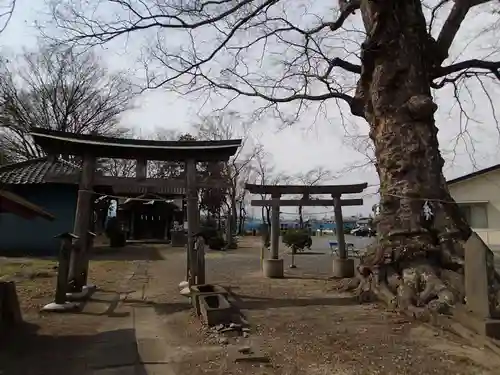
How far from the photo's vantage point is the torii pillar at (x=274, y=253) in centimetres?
1491

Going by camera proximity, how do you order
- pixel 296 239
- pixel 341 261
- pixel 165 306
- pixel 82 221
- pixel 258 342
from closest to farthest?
1. pixel 258 342
2. pixel 165 306
3. pixel 82 221
4. pixel 341 261
5. pixel 296 239

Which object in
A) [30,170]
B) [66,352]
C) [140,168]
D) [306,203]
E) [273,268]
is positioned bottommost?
[66,352]

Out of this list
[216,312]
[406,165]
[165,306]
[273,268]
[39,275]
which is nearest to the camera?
[216,312]

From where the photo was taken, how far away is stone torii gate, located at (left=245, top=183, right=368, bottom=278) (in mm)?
15047

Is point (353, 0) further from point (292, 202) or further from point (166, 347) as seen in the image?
point (166, 347)

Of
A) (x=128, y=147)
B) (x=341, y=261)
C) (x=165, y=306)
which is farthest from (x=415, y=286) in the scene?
(x=128, y=147)

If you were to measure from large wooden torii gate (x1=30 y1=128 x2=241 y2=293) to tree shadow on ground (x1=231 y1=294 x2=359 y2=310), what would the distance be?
138 cm

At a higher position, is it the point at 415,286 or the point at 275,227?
the point at 275,227

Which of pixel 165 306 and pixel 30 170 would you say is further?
pixel 30 170

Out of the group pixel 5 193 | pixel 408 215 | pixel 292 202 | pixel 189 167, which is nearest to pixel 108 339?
pixel 5 193

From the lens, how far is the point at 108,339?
727 cm

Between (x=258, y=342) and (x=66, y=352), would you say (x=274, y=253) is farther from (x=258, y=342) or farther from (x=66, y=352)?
(x=66, y=352)

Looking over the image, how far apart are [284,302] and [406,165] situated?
12.7ft

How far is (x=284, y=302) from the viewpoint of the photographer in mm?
10102
